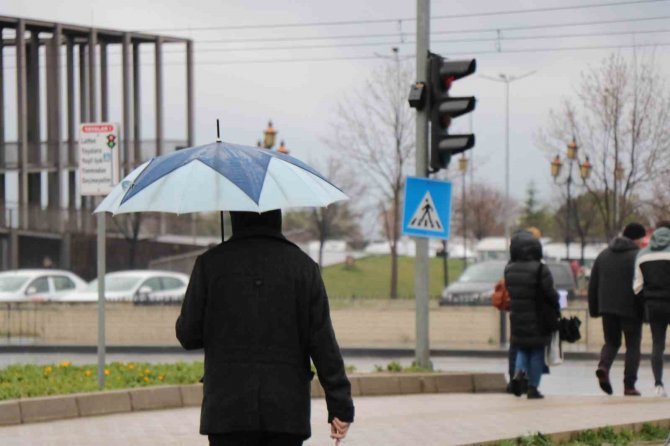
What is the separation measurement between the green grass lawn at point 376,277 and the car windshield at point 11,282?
2779cm

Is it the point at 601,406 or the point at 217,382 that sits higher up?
the point at 217,382

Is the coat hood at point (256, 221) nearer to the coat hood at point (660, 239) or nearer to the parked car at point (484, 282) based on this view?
the coat hood at point (660, 239)

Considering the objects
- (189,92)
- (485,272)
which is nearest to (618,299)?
(485,272)

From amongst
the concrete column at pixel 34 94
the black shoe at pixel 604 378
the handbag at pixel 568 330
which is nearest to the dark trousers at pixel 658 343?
the black shoe at pixel 604 378

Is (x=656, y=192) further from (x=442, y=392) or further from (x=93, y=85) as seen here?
(x=442, y=392)

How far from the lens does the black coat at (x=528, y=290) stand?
1420 centimetres

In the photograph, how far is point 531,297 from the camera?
14.3 m

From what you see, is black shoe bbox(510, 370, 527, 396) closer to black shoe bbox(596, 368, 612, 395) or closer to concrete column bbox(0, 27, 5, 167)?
black shoe bbox(596, 368, 612, 395)

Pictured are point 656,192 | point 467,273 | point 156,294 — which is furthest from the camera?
point 656,192

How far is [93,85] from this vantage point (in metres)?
53.9

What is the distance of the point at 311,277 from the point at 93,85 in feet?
161

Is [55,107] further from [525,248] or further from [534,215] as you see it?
[534,215]

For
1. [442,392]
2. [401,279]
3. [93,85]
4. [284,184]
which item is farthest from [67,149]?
[284,184]

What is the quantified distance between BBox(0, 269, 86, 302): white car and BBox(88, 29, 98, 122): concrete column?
720 inches
